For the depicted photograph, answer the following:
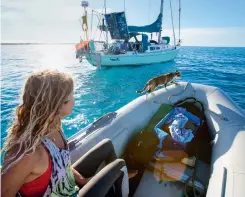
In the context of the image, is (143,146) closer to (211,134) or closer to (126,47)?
(211,134)

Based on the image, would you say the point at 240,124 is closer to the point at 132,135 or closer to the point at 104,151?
the point at 132,135

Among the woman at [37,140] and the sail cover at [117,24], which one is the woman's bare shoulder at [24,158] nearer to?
the woman at [37,140]

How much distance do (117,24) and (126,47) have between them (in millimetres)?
2196

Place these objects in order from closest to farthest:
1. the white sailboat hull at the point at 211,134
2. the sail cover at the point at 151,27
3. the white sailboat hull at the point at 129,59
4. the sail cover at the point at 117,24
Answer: the white sailboat hull at the point at 211,134, the white sailboat hull at the point at 129,59, the sail cover at the point at 117,24, the sail cover at the point at 151,27

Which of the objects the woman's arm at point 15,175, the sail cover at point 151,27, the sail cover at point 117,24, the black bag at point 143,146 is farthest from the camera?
the sail cover at point 151,27

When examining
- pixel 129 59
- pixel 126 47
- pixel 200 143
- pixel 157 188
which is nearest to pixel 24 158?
pixel 157 188

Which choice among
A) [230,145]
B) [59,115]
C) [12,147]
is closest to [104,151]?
A: [59,115]

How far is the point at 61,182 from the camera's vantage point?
1.26 metres

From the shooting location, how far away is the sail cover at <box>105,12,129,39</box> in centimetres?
1734

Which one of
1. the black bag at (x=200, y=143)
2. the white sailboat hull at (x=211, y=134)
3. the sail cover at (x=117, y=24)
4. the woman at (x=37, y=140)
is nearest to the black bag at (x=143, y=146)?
the white sailboat hull at (x=211, y=134)

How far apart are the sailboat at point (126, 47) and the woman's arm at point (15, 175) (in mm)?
14701

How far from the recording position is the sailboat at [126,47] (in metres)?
15.9

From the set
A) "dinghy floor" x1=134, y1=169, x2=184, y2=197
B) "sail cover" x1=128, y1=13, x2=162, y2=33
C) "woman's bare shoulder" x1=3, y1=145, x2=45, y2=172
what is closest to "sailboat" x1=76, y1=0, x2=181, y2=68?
"sail cover" x1=128, y1=13, x2=162, y2=33

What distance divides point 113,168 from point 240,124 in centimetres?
222
